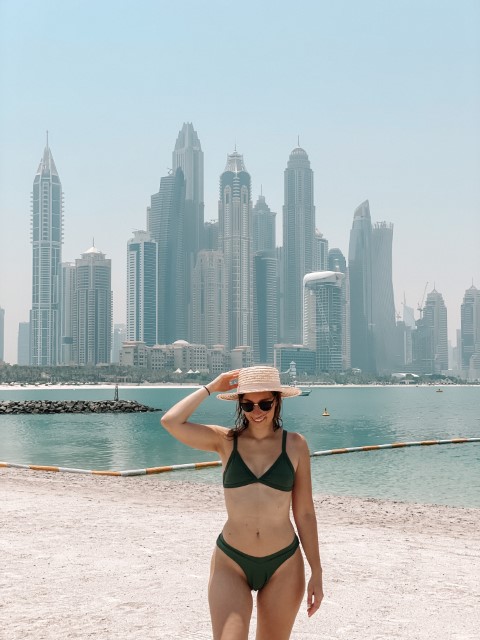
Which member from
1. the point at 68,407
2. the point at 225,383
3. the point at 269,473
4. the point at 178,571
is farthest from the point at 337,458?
the point at 68,407

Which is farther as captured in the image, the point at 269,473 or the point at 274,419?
the point at 274,419

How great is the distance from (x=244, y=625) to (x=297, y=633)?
310cm

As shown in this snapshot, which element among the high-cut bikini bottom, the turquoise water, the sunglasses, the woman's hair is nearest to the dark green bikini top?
the woman's hair

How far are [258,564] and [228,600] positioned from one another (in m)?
0.26

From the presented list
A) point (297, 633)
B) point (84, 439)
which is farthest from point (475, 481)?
point (84, 439)

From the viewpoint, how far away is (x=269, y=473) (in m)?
4.02

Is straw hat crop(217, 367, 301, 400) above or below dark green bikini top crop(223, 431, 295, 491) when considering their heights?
above

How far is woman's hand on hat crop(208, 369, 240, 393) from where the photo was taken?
423 centimetres

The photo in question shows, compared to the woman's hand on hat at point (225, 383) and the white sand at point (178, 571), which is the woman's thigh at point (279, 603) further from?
the white sand at point (178, 571)

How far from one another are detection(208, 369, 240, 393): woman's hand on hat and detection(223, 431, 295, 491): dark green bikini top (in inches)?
A: 14.7

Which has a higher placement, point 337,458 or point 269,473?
point 269,473

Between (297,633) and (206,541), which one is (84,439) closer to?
(206,541)

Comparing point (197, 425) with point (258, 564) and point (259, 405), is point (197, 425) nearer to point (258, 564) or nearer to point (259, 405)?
point (259, 405)

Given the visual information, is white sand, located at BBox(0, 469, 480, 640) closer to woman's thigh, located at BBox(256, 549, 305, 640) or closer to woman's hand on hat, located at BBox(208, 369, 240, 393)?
woman's thigh, located at BBox(256, 549, 305, 640)
